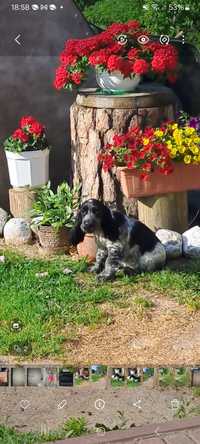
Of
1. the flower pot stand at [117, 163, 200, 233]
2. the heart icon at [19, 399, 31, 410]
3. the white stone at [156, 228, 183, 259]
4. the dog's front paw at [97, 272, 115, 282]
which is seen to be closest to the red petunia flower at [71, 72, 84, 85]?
the flower pot stand at [117, 163, 200, 233]

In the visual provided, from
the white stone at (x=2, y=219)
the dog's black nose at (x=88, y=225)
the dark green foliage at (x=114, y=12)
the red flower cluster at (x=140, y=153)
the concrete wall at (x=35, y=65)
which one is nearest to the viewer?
the dog's black nose at (x=88, y=225)

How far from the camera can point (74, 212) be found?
738 cm

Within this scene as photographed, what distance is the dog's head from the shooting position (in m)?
6.36

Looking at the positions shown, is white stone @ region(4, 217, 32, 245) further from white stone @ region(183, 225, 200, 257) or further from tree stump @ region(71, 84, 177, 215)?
white stone @ region(183, 225, 200, 257)

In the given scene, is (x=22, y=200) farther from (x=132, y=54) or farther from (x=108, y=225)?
(x=132, y=54)

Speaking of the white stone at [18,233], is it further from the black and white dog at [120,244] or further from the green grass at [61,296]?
the black and white dog at [120,244]

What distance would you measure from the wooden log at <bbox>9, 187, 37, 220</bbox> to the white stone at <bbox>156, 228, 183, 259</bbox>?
1343 millimetres

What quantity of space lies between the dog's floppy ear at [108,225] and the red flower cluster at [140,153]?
549mm

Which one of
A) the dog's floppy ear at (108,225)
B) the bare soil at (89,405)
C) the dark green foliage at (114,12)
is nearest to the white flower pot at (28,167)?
the dog's floppy ear at (108,225)

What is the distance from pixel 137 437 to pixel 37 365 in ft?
3.45

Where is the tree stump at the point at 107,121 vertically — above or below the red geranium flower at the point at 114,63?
below

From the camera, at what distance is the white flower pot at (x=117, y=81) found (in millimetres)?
7393

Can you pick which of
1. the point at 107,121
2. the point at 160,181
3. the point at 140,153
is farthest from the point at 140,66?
the point at 160,181

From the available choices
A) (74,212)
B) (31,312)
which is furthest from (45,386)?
(74,212)
